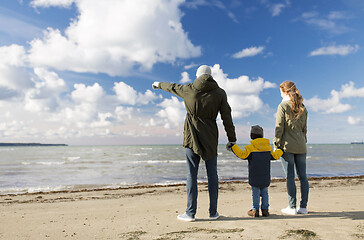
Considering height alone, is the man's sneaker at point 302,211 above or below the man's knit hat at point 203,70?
below

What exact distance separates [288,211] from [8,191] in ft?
32.6

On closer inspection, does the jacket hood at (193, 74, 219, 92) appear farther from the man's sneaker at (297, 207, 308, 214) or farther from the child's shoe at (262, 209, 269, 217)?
the man's sneaker at (297, 207, 308, 214)

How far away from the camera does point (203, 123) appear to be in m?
3.54

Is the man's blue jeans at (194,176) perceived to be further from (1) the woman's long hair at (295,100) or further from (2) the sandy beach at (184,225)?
(1) the woman's long hair at (295,100)

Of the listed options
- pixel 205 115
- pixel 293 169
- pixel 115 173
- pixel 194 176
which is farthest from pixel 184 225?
pixel 115 173

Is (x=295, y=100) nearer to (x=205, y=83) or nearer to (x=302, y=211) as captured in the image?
(x=205, y=83)

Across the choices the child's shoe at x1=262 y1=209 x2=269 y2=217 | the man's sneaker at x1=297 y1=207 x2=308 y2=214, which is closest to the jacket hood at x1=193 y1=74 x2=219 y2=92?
the child's shoe at x1=262 y1=209 x2=269 y2=217

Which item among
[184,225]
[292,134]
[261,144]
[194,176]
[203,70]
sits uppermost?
[203,70]

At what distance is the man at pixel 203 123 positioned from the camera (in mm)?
3496

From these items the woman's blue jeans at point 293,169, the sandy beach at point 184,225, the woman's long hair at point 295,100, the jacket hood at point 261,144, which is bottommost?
the sandy beach at point 184,225

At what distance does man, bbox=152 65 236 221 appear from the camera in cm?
350

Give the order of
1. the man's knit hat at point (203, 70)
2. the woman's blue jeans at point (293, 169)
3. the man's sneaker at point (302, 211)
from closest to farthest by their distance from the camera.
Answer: the man's knit hat at point (203, 70), the woman's blue jeans at point (293, 169), the man's sneaker at point (302, 211)

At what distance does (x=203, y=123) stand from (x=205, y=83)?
533 millimetres

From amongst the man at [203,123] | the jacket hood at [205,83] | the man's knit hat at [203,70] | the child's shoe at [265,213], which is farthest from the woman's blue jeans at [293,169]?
the man's knit hat at [203,70]
